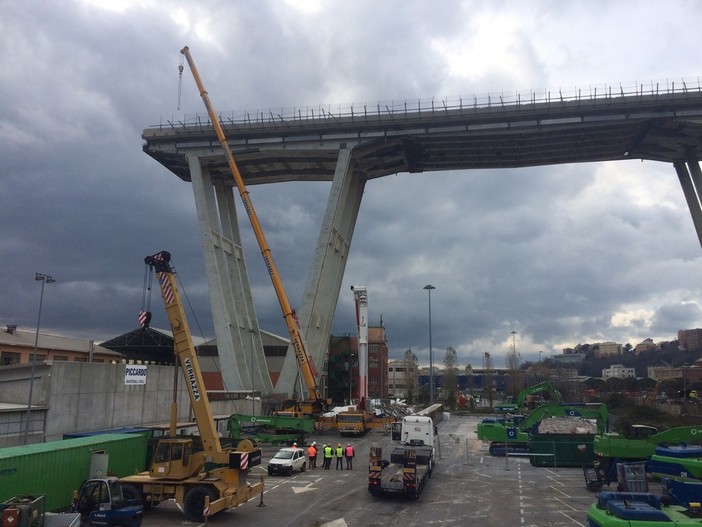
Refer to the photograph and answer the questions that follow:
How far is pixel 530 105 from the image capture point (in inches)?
2092

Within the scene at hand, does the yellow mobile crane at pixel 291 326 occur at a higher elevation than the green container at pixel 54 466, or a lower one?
higher

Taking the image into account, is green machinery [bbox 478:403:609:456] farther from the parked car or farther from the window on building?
the window on building

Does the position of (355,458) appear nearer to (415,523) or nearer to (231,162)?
(415,523)

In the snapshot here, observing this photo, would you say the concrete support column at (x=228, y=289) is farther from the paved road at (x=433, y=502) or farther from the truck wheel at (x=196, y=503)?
the truck wheel at (x=196, y=503)

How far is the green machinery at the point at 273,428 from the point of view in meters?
37.8

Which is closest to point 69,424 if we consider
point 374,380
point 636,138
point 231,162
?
point 231,162

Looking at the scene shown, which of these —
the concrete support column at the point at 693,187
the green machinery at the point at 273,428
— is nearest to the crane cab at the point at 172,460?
the green machinery at the point at 273,428

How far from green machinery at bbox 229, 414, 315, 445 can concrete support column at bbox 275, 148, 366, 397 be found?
13.9 metres

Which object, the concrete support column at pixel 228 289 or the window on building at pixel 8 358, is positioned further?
the concrete support column at pixel 228 289

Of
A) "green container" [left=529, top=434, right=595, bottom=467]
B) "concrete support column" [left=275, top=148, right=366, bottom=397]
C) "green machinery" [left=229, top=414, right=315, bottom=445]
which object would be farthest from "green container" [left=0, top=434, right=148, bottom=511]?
"concrete support column" [left=275, top=148, right=366, bottom=397]

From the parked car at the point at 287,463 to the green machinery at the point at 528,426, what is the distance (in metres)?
12.9

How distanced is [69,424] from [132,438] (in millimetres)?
10719

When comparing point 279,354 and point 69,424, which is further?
point 279,354

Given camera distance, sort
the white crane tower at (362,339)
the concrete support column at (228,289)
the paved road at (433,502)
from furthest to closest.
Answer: the concrete support column at (228,289) → the white crane tower at (362,339) → the paved road at (433,502)
